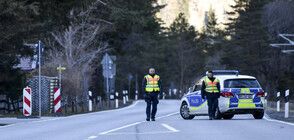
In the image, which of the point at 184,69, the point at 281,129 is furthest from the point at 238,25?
the point at 281,129

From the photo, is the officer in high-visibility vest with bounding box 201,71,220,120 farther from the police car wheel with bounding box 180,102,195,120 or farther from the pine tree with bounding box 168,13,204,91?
the pine tree with bounding box 168,13,204,91

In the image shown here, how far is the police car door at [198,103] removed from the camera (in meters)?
20.5

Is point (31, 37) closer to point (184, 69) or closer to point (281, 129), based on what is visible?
point (281, 129)

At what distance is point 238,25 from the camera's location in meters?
71.8

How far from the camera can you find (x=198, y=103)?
67.8 feet

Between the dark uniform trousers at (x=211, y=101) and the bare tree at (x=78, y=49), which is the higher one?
the bare tree at (x=78, y=49)

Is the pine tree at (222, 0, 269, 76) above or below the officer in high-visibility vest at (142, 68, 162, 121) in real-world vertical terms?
above

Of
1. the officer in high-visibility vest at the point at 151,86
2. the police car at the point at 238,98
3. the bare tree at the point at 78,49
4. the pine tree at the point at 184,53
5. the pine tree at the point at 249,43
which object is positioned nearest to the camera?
the officer in high-visibility vest at the point at 151,86

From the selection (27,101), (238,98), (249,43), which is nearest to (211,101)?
(238,98)

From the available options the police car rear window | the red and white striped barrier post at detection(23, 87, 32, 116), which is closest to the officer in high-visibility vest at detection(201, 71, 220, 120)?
the police car rear window

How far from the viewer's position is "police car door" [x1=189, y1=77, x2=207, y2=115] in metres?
20.5

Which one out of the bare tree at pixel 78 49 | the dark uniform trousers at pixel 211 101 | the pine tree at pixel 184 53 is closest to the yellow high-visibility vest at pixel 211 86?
the dark uniform trousers at pixel 211 101

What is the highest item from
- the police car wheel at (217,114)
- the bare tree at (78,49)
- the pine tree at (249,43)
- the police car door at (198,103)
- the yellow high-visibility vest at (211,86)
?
the pine tree at (249,43)

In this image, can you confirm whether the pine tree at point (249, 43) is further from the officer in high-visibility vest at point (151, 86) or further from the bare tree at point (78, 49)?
the officer in high-visibility vest at point (151, 86)
